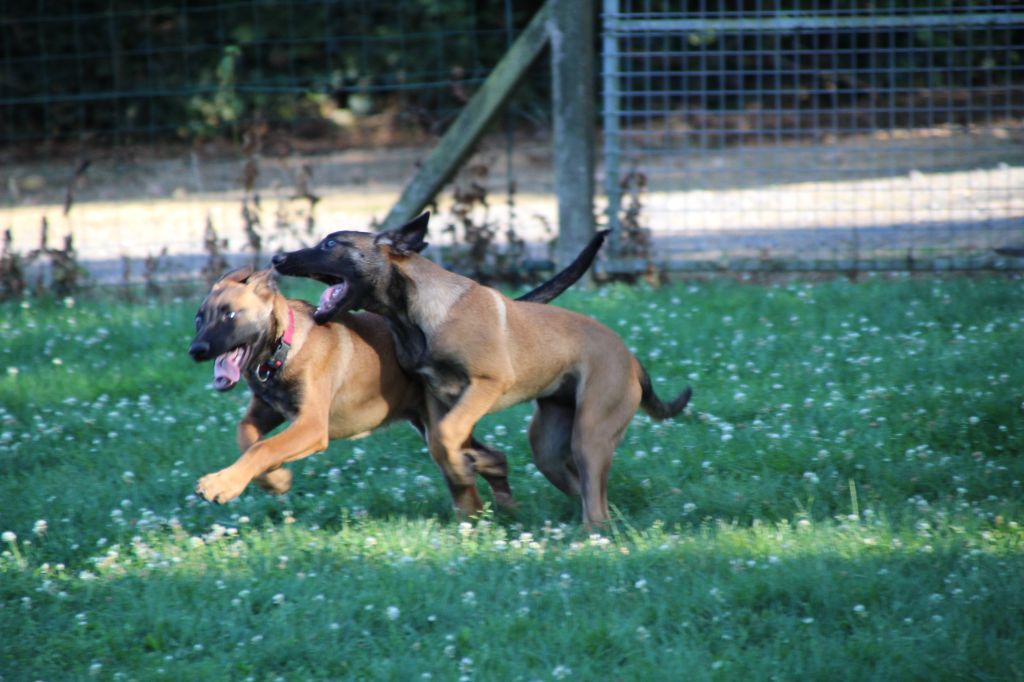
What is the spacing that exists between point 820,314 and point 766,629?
4297 millimetres

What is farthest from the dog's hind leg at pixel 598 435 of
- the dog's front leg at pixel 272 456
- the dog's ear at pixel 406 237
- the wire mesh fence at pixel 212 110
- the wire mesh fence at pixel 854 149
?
the wire mesh fence at pixel 212 110

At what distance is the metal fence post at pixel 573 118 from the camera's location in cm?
895

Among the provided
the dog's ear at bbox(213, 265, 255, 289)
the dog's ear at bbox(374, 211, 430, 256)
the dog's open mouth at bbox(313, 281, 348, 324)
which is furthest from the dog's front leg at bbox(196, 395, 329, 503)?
the dog's ear at bbox(374, 211, 430, 256)

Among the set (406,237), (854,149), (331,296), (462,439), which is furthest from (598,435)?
(854,149)

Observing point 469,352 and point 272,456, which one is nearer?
point 272,456

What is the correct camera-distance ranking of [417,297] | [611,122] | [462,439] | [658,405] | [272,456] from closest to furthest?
[272,456] → [462,439] → [417,297] → [658,405] → [611,122]

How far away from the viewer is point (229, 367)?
4.84m

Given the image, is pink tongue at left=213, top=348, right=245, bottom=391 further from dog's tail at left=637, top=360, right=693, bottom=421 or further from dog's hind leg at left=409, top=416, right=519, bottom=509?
dog's tail at left=637, top=360, right=693, bottom=421

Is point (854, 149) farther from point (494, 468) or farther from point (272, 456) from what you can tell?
point (272, 456)

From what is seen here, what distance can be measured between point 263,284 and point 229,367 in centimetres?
41

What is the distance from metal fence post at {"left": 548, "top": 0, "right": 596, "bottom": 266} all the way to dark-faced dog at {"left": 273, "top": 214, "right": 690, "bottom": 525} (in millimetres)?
3748

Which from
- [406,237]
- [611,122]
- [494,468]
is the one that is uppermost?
[611,122]

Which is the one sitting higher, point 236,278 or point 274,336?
point 236,278

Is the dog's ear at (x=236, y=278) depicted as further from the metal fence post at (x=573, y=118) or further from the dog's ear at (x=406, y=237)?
the metal fence post at (x=573, y=118)
